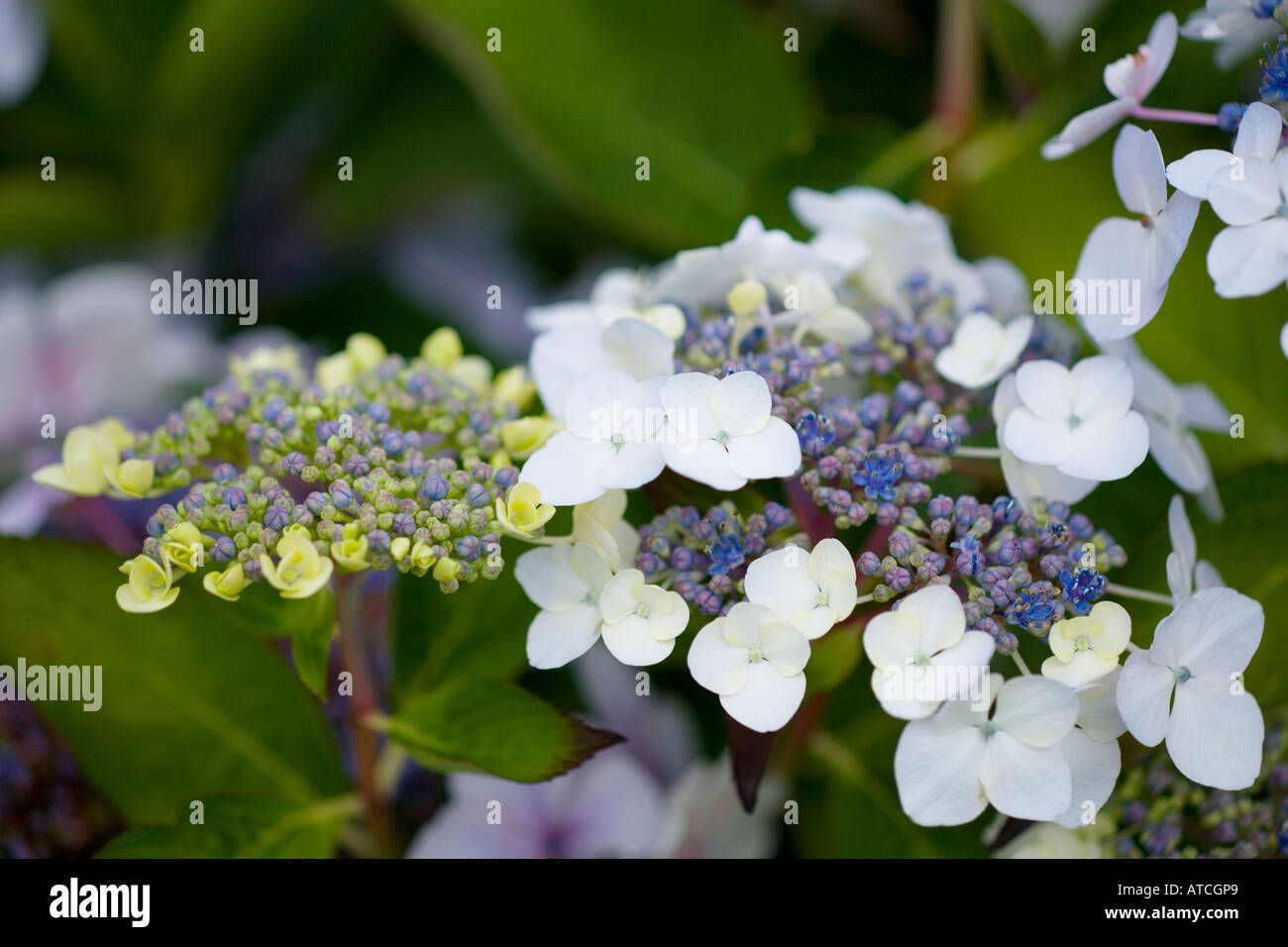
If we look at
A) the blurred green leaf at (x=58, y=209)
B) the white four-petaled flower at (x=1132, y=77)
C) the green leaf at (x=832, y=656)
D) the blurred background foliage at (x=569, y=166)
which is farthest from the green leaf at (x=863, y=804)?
the blurred green leaf at (x=58, y=209)

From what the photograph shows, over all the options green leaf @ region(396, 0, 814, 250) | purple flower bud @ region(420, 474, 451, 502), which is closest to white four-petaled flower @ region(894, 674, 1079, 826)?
purple flower bud @ region(420, 474, 451, 502)

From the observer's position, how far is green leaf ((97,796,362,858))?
0.54 m

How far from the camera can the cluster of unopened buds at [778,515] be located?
46 centimetres

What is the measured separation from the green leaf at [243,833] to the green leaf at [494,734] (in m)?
0.08

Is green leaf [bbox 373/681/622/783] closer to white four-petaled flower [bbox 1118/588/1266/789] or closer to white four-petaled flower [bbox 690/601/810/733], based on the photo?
white four-petaled flower [bbox 690/601/810/733]

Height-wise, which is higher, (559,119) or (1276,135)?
(559,119)

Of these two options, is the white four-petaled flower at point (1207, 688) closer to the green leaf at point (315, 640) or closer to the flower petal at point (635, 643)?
the flower petal at point (635, 643)

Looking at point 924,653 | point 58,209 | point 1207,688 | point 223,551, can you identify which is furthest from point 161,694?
point 58,209

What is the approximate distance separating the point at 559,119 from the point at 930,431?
1.58ft

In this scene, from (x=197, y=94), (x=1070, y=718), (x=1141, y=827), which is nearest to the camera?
(x=1070, y=718)

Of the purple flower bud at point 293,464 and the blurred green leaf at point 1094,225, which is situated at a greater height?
the blurred green leaf at point 1094,225

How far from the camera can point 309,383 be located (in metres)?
0.61

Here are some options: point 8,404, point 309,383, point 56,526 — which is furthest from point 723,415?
point 8,404
